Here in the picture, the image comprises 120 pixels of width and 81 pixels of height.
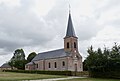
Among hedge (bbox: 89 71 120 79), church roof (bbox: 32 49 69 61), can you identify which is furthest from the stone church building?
hedge (bbox: 89 71 120 79)

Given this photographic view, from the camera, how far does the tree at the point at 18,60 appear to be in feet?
289

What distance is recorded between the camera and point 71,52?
60750 mm

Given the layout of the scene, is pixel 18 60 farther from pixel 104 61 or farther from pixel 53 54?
pixel 104 61

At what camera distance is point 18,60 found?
90.2 metres

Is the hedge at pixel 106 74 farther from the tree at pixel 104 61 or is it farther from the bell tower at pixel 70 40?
the bell tower at pixel 70 40

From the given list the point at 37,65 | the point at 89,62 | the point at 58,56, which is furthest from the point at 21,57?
the point at 89,62

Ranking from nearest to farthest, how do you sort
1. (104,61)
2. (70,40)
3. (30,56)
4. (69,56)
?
(104,61), (69,56), (70,40), (30,56)

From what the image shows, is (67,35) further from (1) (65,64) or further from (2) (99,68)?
(2) (99,68)

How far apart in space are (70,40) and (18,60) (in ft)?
122

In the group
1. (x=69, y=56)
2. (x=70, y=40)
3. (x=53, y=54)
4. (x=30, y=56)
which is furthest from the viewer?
(x=30, y=56)

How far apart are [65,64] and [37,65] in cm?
1746

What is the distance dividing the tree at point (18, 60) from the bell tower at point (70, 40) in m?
32.2

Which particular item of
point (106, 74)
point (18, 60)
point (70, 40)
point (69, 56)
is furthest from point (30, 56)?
point (106, 74)

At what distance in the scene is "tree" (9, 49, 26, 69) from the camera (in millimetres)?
88075
